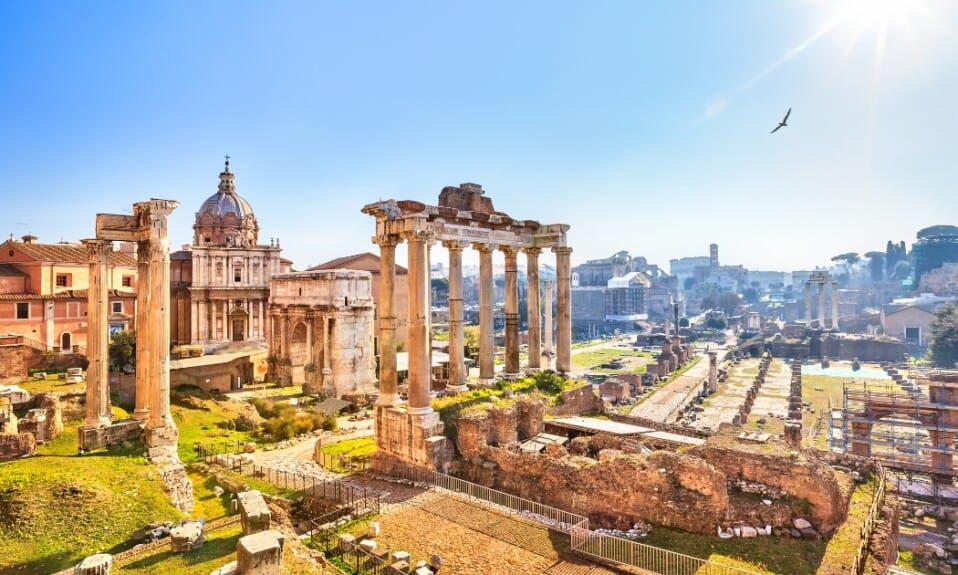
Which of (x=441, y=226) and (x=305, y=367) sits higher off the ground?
(x=441, y=226)

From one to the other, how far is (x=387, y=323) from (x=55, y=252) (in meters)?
→ 31.7

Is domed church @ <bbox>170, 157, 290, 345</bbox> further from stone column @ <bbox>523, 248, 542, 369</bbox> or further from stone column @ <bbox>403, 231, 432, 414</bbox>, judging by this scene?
stone column @ <bbox>403, 231, 432, 414</bbox>

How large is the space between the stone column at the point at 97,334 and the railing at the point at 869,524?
19.4m

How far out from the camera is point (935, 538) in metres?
17.8

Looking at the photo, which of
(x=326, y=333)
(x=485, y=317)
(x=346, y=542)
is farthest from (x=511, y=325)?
(x=326, y=333)

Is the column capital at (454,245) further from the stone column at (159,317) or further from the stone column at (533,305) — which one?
the stone column at (159,317)

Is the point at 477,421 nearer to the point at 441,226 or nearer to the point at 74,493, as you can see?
the point at 441,226

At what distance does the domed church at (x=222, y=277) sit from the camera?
41094 mm

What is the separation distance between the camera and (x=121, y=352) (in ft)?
94.1

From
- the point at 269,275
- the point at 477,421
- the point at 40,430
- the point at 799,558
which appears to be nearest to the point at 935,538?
the point at 799,558

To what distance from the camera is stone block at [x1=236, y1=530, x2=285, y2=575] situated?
7598mm

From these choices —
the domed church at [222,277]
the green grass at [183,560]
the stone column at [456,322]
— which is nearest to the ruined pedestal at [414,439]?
the stone column at [456,322]

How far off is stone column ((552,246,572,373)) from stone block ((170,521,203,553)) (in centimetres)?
1537

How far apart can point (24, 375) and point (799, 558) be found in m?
33.7
